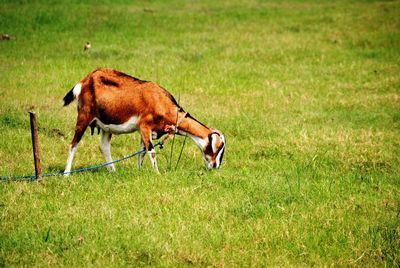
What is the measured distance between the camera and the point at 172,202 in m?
9.27

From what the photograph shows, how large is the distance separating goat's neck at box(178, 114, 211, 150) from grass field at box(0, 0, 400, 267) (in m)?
0.59

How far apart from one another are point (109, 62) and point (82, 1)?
12468mm

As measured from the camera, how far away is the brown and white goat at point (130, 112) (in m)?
10.9

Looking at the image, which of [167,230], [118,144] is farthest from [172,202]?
[118,144]

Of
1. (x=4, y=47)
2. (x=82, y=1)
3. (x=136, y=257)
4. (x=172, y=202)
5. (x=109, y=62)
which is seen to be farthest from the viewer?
(x=82, y=1)

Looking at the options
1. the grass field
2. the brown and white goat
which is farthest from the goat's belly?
the grass field

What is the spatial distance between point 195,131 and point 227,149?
71.7 inches

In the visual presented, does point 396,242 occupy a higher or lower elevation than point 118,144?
higher

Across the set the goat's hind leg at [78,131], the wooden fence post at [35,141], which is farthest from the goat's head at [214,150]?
the wooden fence post at [35,141]

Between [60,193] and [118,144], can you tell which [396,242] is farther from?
[118,144]

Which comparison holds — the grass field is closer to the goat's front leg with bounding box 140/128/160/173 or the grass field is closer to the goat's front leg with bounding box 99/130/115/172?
the goat's front leg with bounding box 140/128/160/173

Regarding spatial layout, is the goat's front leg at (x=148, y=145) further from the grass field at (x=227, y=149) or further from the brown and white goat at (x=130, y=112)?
the grass field at (x=227, y=149)

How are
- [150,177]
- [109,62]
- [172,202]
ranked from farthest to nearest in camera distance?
Result: [109,62], [150,177], [172,202]

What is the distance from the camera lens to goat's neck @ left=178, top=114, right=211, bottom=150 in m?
11.1
